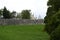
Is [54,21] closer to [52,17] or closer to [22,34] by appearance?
[52,17]

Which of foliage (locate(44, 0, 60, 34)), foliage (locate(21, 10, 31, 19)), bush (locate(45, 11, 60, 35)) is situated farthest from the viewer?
foliage (locate(21, 10, 31, 19))

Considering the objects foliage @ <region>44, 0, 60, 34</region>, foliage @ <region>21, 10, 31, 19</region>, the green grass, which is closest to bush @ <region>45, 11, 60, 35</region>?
foliage @ <region>44, 0, 60, 34</region>

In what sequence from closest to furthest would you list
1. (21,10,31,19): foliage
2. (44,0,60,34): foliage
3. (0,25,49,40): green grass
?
(44,0,60,34): foliage < (0,25,49,40): green grass < (21,10,31,19): foliage

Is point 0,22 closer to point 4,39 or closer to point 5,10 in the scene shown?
point 5,10

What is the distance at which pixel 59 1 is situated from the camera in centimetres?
2250

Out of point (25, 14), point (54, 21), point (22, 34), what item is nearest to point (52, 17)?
point (54, 21)

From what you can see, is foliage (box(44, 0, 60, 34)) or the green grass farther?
the green grass

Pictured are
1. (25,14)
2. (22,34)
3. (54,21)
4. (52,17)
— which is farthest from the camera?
(25,14)

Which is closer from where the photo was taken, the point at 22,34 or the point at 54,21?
the point at 54,21

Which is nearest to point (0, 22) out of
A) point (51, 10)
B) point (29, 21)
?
point (29, 21)

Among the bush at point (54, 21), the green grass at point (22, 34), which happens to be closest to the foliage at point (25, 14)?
the green grass at point (22, 34)

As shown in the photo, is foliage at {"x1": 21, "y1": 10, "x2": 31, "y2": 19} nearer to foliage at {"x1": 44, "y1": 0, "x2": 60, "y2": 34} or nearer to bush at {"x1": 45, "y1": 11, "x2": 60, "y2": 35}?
foliage at {"x1": 44, "y1": 0, "x2": 60, "y2": 34}

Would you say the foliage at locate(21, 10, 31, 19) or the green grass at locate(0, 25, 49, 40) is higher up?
the foliage at locate(21, 10, 31, 19)

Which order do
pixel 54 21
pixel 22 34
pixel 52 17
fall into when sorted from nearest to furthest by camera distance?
pixel 54 21, pixel 52 17, pixel 22 34
